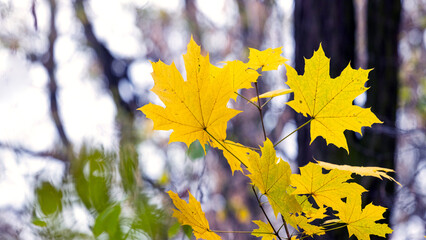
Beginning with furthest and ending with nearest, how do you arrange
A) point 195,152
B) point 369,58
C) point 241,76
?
1. point 369,58
2. point 195,152
3. point 241,76

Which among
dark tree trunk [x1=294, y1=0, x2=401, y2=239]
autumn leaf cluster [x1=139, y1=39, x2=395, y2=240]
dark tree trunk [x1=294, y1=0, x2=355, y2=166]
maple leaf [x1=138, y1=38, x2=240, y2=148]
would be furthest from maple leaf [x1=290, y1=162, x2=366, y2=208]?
dark tree trunk [x1=294, y1=0, x2=355, y2=166]

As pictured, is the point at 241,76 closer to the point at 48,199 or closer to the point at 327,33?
the point at 48,199

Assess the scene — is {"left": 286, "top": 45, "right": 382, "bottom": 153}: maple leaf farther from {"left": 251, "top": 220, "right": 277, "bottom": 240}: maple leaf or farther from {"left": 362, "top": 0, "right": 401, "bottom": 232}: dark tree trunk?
{"left": 362, "top": 0, "right": 401, "bottom": 232}: dark tree trunk

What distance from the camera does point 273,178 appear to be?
0.50 m

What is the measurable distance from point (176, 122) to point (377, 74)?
1.78m

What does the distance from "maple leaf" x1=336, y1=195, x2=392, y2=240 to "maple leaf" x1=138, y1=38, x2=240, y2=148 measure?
216mm

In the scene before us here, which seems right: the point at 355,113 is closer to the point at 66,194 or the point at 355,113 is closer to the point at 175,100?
the point at 175,100

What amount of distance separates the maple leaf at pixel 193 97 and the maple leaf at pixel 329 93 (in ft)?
0.37

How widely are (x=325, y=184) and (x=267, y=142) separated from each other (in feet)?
0.44

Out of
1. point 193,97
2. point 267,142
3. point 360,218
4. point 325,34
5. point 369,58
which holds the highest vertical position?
point 325,34

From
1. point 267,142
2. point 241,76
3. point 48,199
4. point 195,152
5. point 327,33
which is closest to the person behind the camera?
point 48,199

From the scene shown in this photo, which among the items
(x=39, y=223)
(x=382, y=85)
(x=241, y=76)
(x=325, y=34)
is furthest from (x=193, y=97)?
(x=382, y=85)

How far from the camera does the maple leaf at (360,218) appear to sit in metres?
0.59

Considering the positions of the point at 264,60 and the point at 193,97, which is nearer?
the point at 193,97
